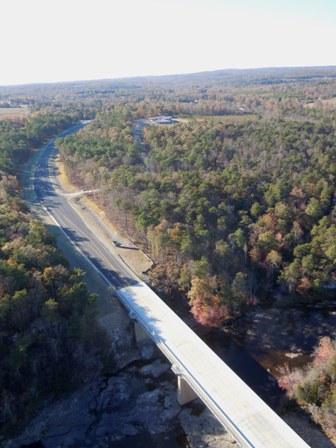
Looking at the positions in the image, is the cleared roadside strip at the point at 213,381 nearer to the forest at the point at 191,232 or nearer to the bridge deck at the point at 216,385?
the bridge deck at the point at 216,385

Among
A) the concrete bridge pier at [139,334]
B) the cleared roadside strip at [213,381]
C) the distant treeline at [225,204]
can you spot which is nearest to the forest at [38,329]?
the concrete bridge pier at [139,334]

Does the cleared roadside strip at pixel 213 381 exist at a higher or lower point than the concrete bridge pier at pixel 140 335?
higher

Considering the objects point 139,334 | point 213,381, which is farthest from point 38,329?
point 213,381

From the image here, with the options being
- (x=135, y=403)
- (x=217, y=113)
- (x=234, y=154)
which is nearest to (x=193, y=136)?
(x=234, y=154)

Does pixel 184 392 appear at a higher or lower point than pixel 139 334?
lower

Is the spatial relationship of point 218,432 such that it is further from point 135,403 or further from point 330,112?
point 330,112

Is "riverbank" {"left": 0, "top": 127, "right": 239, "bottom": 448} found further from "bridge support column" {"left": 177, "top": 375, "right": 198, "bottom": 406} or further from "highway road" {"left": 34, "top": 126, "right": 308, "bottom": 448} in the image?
"highway road" {"left": 34, "top": 126, "right": 308, "bottom": 448}

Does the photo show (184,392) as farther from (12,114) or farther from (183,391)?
(12,114)
